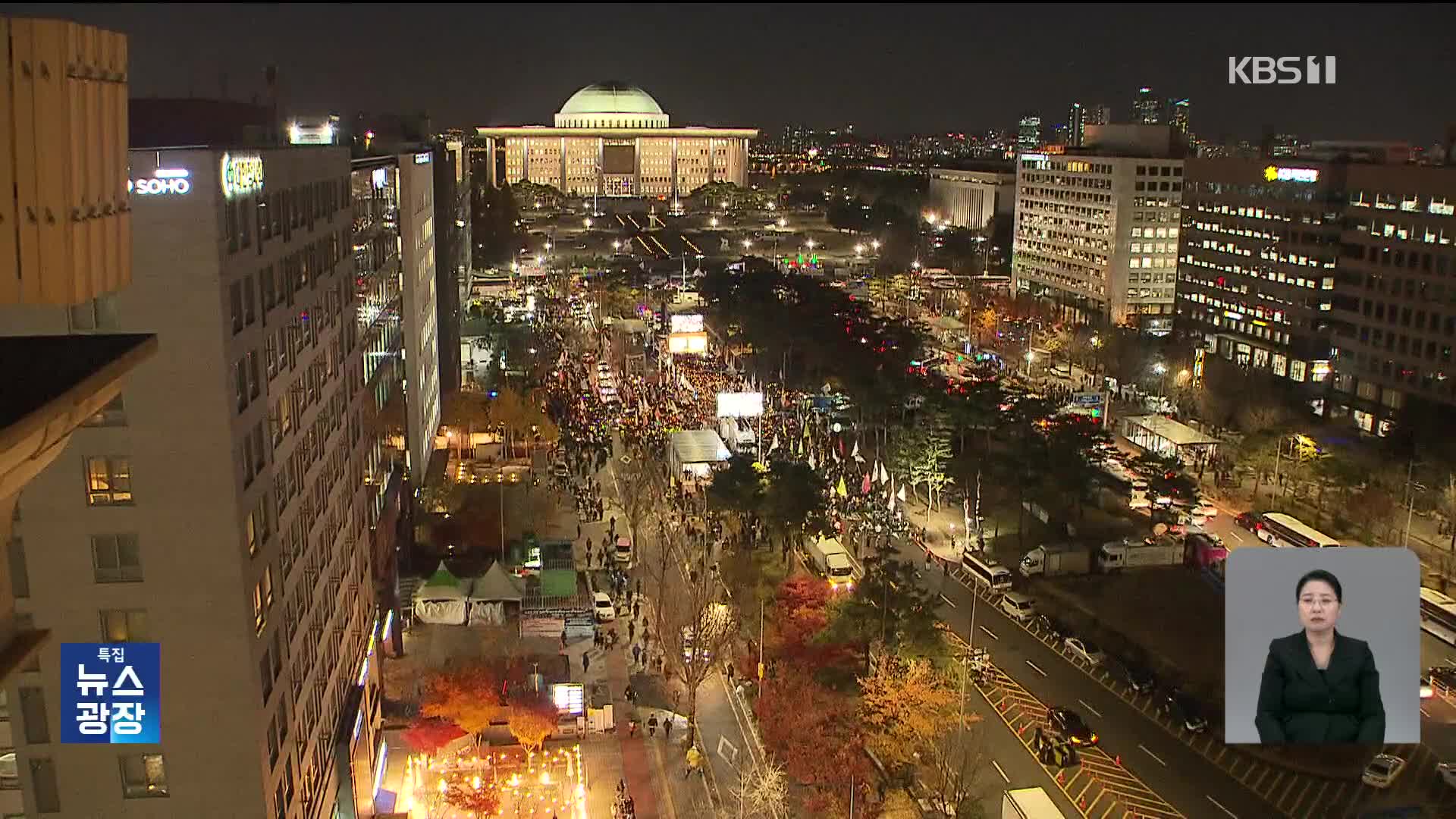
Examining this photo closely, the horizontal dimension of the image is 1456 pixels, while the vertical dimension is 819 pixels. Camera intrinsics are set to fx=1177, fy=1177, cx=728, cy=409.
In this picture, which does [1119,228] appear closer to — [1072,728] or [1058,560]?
[1058,560]

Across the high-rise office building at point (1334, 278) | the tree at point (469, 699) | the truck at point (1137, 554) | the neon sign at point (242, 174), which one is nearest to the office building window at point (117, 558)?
the neon sign at point (242, 174)

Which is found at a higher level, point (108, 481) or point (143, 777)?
point (108, 481)

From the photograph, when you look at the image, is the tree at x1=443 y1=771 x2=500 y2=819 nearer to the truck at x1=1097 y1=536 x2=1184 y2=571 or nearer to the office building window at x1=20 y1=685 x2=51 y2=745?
the office building window at x1=20 y1=685 x2=51 y2=745

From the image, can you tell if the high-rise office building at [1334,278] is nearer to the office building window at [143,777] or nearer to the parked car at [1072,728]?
the parked car at [1072,728]

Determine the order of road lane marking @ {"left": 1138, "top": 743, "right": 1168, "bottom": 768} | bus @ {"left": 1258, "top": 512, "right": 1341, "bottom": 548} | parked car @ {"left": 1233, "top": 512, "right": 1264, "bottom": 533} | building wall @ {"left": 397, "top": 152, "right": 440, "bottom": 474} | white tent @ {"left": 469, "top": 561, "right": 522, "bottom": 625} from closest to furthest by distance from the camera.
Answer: road lane marking @ {"left": 1138, "top": 743, "right": 1168, "bottom": 768} → white tent @ {"left": 469, "top": 561, "right": 522, "bottom": 625} → bus @ {"left": 1258, "top": 512, "right": 1341, "bottom": 548} → parked car @ {"left": 1233, "top": 512, "right": 1264, "bottom": 533} → building wall @ {"left": 397, "top": 152, "right": 440, "bottom": 474}

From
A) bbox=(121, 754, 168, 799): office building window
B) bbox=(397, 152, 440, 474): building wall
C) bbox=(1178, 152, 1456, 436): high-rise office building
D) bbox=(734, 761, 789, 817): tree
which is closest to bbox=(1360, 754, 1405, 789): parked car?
bbox=(734, 761, 789, 817): tree

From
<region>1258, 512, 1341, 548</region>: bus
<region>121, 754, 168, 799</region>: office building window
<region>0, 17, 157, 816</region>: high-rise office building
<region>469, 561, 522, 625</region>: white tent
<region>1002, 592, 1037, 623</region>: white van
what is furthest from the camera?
<region>1258, 512, 1341, 548</region>: bus

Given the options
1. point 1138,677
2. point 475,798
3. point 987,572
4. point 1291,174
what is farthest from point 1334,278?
point 475,798
